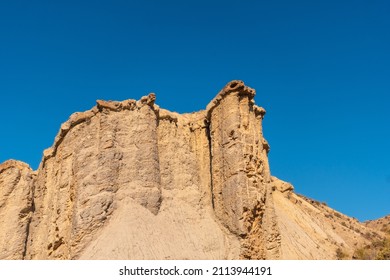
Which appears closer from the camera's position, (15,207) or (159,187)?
(159,187)

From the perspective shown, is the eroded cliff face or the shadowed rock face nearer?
the shadowed rock face

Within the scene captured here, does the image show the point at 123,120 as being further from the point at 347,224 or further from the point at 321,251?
the point at 347,224

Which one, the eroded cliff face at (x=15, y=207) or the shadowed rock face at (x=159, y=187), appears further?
the eroded cliff face at (x=15, y=207)

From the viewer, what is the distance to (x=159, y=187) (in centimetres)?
2281

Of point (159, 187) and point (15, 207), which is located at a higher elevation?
point (15, 207)

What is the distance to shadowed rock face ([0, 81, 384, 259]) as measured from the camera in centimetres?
2070

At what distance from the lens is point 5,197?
97.6 feet

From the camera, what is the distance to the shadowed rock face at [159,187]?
20.7 m

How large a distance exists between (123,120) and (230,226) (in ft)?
24.5
